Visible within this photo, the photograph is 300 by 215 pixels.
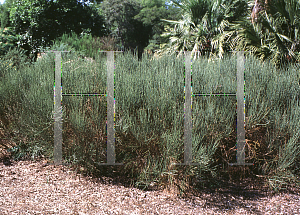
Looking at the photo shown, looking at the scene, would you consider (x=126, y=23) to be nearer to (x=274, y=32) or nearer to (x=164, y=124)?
(x=274, y=32)

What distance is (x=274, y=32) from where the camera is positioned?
27.5ft

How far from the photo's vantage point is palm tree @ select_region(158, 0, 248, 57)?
11.1 metres

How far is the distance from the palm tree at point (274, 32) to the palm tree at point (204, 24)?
1.67 meters

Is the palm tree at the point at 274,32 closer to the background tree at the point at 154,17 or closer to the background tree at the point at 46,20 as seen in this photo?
the background tree at the point at 46,20

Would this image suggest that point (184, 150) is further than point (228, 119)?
No

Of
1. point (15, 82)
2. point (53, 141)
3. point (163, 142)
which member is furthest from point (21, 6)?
point (163, 142)

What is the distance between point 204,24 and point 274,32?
3.77 meters

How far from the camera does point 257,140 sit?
13.7ft

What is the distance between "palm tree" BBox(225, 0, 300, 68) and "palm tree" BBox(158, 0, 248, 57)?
5.47 ft

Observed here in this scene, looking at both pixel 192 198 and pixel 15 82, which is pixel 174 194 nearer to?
pixel 192 198

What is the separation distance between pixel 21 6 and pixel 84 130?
591 inches

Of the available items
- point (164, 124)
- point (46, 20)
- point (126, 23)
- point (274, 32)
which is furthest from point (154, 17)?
point (164, 124)

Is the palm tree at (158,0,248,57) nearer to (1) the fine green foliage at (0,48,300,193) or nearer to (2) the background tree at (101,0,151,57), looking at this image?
(1) the fine green foliage at (0,48,300,193)

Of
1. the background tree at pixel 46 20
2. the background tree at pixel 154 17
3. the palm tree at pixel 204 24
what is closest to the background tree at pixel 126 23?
the background tree at pixel 154 17
